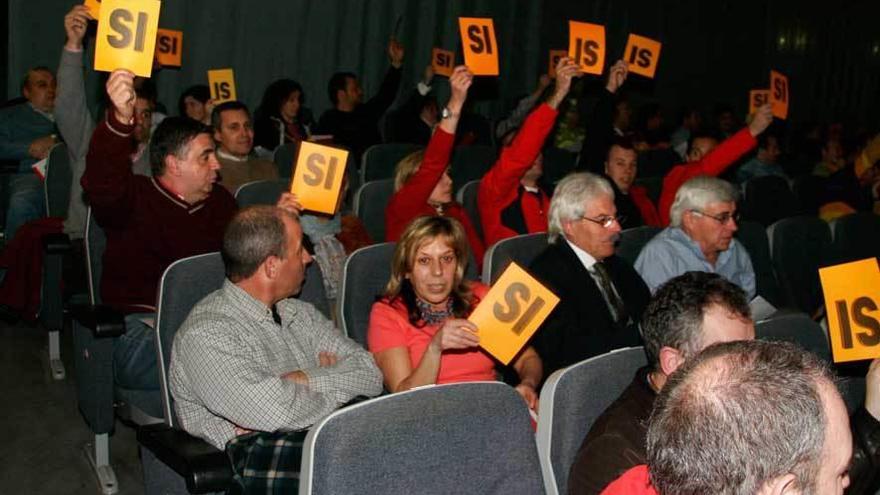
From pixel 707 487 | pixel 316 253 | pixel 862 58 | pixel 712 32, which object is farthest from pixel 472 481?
pixel 862 58

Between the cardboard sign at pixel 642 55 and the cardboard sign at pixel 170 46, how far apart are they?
3053mm

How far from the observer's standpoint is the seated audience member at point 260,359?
2.38 m

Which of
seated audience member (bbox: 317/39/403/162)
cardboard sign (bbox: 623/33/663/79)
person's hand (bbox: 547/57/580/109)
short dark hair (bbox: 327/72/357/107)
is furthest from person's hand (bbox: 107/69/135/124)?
short dark hair (bbox: 327/72/357/107)

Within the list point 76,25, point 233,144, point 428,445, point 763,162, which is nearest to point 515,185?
point 233,144

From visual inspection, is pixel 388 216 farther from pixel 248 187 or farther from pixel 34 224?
pixel 34 224

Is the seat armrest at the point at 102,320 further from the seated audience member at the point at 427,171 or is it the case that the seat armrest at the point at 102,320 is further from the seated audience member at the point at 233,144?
the seated audience member at the point at 233,144

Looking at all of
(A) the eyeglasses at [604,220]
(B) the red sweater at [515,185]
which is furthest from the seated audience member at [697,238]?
(B) the red sweater at [515,185]

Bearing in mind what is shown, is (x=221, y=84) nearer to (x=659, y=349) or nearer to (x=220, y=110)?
(x=220, y=110)

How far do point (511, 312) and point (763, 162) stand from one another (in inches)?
230

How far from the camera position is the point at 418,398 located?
1883 millimetres

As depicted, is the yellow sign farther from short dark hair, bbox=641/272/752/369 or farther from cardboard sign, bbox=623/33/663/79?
cardboard sign, bbox=623/33/663/79

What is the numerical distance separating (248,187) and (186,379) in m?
1.80

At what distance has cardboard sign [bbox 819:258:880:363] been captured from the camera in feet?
9.20

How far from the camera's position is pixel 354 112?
7602 mm
